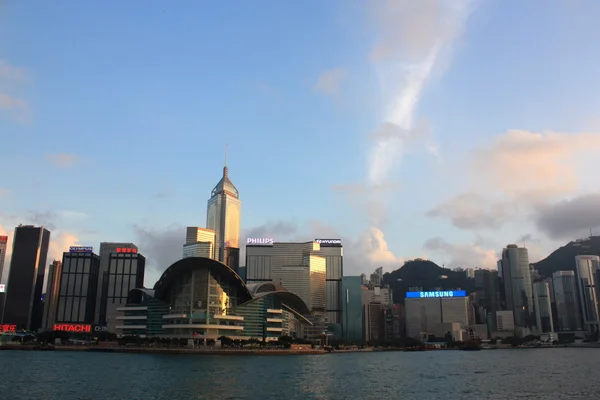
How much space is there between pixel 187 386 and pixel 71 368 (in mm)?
31727

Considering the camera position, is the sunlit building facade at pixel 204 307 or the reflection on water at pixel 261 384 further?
the sunlit building facade at pixel 204 307

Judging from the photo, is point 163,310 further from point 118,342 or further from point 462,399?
point 462,399

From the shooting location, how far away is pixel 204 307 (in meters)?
158

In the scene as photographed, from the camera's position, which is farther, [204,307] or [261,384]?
[204,307]

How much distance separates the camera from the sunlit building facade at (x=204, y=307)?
514ft

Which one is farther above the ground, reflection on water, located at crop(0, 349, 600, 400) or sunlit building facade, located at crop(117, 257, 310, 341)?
sunlit building facade, located at crop(117, 257, 310, 341)

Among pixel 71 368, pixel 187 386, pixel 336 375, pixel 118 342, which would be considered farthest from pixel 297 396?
pixel 118 342

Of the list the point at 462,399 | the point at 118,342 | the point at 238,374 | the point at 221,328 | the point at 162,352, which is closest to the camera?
the point at 462,399

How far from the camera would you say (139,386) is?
201 ft

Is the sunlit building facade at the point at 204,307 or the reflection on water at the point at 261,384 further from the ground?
the sunlit building facade at the point at 204,307

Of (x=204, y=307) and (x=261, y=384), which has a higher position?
(x=204, y=307)

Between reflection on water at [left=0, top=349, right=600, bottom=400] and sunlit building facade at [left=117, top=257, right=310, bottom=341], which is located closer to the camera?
reflection on water at [left=0, top=349, right=600, bottom=400]

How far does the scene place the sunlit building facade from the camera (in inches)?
6166

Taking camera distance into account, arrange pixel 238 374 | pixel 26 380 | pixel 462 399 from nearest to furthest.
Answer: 1. pixel 462 399
2. pixel 26 380
3. pixel 238 374
